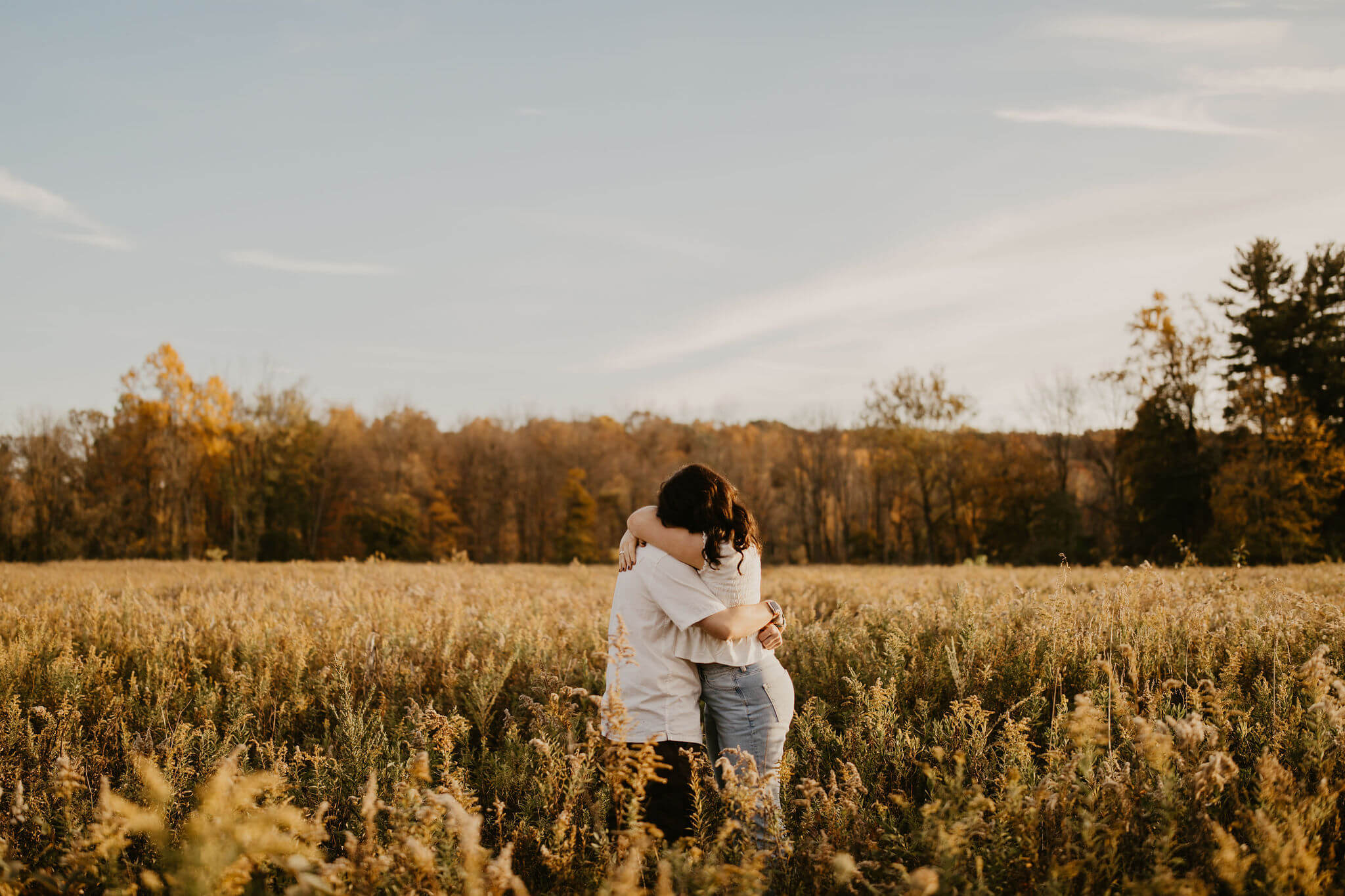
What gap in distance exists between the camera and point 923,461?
47.3 m

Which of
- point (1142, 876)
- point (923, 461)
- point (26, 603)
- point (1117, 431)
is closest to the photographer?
point (1142, 876)

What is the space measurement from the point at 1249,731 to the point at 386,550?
5058cm

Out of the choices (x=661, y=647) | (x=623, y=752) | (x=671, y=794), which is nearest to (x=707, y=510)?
(x=661, y=647)

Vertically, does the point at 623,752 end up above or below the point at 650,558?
below

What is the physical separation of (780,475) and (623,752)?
194 ft

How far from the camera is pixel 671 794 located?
330 centimetres

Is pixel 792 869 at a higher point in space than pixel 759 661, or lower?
lower

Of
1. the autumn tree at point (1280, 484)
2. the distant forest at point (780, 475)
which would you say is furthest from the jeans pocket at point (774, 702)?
the autumn tree at point (1280, 484)

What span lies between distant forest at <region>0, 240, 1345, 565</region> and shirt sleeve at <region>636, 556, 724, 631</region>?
20837 millimetres

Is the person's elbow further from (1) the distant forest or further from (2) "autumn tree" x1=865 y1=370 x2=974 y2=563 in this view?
(2) "autumn tree" x1=865 y1=370 x2=974 y2=563

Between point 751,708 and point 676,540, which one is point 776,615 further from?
point 676,540

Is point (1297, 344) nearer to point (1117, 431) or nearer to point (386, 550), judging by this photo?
point (1117, 431)

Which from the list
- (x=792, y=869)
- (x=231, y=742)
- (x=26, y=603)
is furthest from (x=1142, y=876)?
(x=26, y=603)

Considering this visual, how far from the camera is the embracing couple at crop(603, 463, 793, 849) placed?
3.32 m
